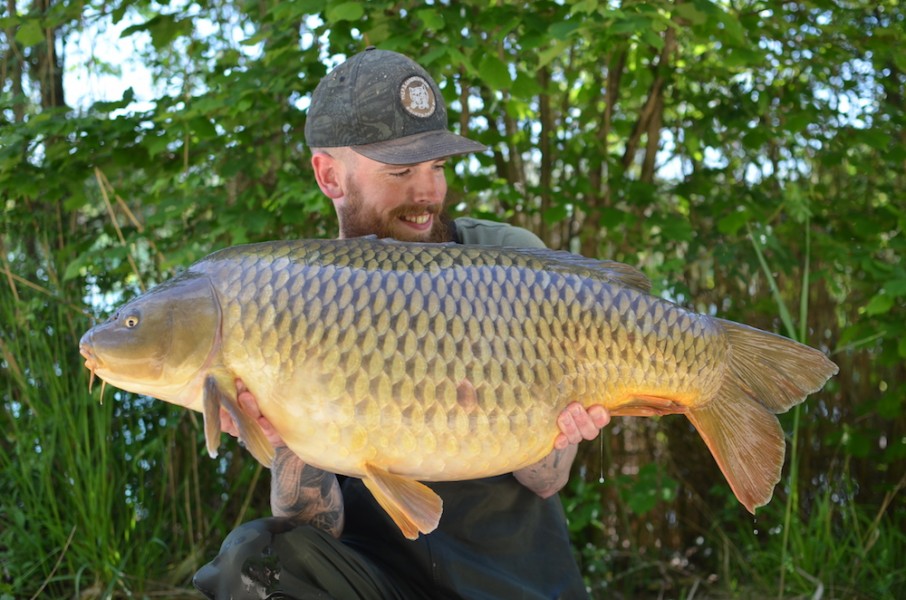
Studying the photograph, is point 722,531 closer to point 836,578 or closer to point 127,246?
point 836,578

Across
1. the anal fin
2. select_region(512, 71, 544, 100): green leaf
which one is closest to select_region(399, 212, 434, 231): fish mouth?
the anal fin

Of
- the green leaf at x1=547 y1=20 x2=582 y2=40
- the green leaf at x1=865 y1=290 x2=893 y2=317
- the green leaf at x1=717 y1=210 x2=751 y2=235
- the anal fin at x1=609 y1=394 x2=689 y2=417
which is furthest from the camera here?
the green leaf at x1=717 y1=210 x2=751 y2=235

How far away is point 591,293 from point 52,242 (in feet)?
6.96

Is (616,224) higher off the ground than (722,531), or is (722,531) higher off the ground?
(616,224)

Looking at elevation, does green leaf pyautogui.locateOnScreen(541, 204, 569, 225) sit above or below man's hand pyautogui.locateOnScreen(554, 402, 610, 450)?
below

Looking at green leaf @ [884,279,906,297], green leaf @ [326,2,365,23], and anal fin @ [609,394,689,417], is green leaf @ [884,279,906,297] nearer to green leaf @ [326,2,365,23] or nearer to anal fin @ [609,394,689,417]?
anal fin @ [609,394,689,417]

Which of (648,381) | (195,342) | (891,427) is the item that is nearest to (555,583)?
(648,381)

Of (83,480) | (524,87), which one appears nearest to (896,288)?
(524,87)

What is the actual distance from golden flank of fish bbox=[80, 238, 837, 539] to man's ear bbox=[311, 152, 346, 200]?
1.79ft

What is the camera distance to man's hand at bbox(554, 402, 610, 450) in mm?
1356

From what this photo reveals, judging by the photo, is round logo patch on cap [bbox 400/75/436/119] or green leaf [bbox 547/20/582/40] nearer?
round logo patch on cap [bbox 400/75/436/119]

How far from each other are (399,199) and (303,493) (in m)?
0.53

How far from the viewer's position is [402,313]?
1286 millimetres

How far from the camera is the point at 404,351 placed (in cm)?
127
